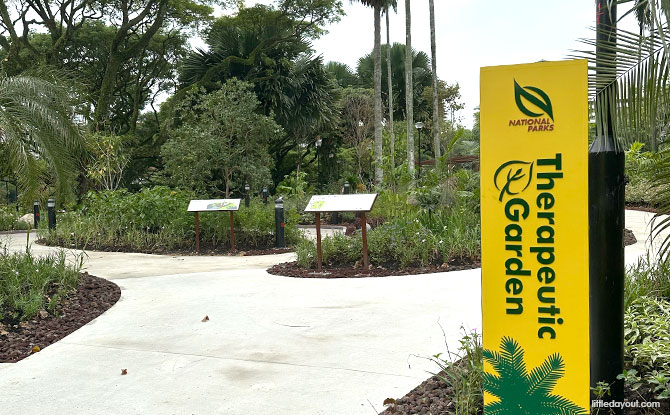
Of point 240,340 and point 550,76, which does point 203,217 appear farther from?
point 550,76

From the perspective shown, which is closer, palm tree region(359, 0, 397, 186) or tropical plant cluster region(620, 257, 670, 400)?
tropical plant cluster region(620, 257, 670, 400)

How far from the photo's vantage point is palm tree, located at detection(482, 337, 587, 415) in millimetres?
2434

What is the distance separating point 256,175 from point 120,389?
18.0 metres

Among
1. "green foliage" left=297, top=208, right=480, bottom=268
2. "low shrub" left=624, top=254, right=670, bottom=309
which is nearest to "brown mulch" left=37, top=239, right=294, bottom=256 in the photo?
"green foliage" left=297, top=208, right=480, bottom=268

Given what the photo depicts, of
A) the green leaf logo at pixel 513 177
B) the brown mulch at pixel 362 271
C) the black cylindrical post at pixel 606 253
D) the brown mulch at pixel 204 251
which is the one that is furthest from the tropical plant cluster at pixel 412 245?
the green leaf logo at pixel 513 177

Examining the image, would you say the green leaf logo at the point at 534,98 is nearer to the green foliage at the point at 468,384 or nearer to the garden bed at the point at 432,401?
the green foliage at the point at 468,384

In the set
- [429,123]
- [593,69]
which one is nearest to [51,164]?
[593,69]

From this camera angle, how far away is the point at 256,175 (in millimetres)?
21484

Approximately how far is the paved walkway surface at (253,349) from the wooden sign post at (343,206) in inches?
30.2

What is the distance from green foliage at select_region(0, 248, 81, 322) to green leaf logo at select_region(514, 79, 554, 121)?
4785 millimetres

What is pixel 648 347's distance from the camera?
3043 mm

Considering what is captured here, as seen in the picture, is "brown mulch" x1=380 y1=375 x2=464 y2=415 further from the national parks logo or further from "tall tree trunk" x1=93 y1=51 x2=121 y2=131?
"tall tree trunk" x1=93 y1=51 x2=121 y2=131

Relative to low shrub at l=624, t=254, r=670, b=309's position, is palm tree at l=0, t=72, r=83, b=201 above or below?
above

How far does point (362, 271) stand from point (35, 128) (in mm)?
4533
